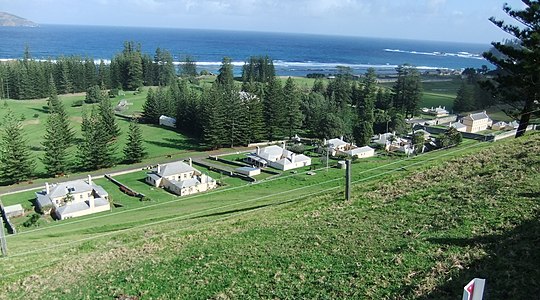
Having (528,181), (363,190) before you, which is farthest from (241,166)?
(528,181)

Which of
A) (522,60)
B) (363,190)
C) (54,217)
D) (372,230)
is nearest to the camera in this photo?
(372,230)

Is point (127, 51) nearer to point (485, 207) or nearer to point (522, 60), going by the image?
point (522, 60)

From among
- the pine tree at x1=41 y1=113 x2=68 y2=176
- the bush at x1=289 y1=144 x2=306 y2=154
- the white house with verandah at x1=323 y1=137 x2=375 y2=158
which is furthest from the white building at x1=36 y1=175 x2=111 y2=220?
the white house with verandah at x1=323 y1=137 x2=375 y2=158

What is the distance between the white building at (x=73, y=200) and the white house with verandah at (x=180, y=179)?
16.0 ft

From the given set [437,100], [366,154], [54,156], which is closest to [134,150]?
[54,156]

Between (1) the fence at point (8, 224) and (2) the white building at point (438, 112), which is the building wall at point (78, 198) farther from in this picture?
(2) the white building at point (438, 112)

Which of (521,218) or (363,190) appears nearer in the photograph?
(521,218)

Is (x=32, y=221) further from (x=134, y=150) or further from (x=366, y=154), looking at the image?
(x=366, y=154)

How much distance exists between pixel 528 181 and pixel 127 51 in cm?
10756

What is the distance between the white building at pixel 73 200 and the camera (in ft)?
98.3

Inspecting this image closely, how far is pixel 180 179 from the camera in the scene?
1470 inches

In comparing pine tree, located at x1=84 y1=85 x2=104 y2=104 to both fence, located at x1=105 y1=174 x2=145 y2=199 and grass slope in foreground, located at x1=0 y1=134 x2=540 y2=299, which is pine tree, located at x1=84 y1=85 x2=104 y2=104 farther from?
grass slope in foreground, located at x1=0 y1=134 x2=540 y2=299

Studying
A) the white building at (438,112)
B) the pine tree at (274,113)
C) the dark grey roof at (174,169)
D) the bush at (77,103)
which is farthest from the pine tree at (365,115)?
the bush at (77,103)

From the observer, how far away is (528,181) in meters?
10.3
